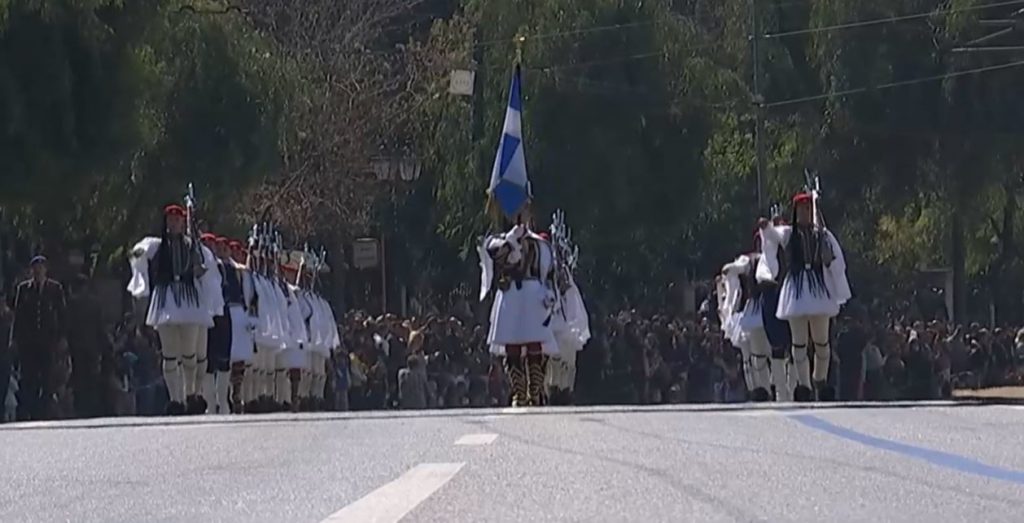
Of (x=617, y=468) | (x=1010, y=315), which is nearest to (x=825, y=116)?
(x=1010, y=315)

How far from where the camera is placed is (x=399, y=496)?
9.87 metres

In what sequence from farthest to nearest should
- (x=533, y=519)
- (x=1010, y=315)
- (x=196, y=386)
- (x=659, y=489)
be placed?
(x=1010, y=315), (x=196, y=386), (x=659, y=489), (x=533, y=519)

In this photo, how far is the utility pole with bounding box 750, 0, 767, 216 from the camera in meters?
44.7

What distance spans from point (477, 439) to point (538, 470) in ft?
7.98

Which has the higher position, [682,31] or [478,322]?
[682,31]

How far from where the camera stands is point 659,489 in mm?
10141

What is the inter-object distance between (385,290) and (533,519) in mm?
44985

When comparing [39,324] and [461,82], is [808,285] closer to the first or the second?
[39,324]

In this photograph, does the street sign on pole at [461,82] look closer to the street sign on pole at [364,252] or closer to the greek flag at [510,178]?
the street sign on pole at [364,252]

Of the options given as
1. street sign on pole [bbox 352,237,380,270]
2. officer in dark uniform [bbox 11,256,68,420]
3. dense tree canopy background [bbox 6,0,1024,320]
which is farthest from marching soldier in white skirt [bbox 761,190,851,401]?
street sign on pole [bbox 352,237,380,270]

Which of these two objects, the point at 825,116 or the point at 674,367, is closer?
the point at 674,367

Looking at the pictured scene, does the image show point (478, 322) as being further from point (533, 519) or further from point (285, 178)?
point (533, 519)

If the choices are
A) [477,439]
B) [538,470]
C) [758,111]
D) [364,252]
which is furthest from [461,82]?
[538,470]

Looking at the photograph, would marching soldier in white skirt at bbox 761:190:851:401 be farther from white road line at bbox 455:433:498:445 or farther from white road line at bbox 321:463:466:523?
white road line at bbox 321:463:466:523
